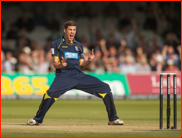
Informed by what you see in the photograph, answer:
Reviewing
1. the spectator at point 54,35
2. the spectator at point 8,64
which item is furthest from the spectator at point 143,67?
the spectator at point 8,64

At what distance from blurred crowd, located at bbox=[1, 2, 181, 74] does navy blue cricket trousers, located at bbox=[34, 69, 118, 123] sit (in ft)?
34.5

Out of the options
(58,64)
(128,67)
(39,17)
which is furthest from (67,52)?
(39,17)

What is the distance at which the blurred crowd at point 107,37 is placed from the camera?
1952 cm

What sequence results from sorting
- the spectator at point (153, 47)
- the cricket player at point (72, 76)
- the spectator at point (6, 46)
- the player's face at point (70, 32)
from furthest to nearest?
the spectator at point (153, 47) < the spectator at point (6, 46) < the player's face at point (70, 32) < the cricket player at point (72, 76)

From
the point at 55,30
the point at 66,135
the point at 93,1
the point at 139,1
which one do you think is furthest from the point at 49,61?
the point at 66,135

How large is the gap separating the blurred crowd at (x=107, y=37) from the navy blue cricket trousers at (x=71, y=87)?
34.5ft

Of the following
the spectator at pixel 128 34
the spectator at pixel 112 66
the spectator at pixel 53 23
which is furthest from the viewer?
the spectator at pixel 53 23

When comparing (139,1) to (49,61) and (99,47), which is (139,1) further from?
(49,61)

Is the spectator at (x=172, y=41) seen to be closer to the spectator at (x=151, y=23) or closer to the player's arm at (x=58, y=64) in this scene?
the spectator at (x=151, y=23)

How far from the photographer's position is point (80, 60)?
8.76m

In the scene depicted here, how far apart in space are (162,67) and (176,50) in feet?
6.61

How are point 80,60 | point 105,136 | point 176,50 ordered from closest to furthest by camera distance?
point 105,136 → point 80,60 → point 176,50

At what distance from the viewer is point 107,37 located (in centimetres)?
2383

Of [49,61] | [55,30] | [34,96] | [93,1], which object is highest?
[93,1]
